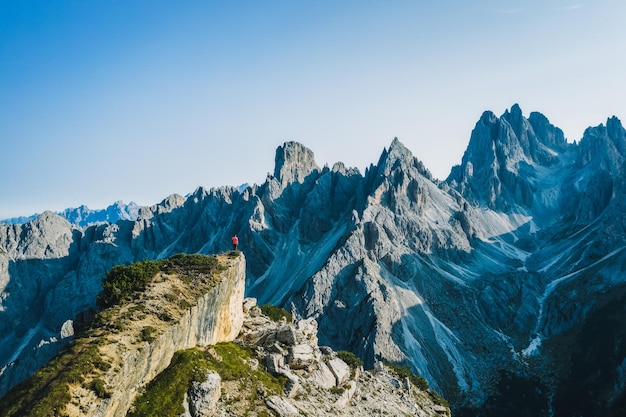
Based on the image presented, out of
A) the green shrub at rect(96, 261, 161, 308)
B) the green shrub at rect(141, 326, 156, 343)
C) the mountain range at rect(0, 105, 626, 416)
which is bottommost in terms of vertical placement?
the green shrub at rect(141, 326, 156, 343)

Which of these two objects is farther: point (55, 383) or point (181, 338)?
Result: point (181, 338)

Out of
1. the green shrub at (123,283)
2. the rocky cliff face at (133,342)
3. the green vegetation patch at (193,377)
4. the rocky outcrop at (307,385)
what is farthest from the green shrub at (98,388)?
the green shrub at (123,283)

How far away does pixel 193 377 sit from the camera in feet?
117

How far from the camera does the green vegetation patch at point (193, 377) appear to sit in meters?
32.9

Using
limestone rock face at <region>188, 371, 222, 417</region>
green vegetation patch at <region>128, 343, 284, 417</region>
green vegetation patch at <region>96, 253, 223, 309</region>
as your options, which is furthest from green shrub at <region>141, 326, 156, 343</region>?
green vegetation patch at <region>96, 253, 223, 309</region>

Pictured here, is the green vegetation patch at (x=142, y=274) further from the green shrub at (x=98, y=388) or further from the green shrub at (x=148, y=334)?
the green shrub at (x=98, y=388)

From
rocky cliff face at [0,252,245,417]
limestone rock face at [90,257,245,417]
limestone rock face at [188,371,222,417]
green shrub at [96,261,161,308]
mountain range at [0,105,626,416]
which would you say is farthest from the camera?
mountain range at [0,105,626,416]

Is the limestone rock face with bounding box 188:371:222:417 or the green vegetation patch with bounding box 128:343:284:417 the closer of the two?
the green vegetation patch with bounding box 128:343:284:417

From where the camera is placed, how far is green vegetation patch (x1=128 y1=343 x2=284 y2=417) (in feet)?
108

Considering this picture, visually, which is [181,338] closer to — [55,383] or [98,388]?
[98,388]

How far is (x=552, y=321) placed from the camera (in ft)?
452

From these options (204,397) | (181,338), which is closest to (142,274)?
(181,338)

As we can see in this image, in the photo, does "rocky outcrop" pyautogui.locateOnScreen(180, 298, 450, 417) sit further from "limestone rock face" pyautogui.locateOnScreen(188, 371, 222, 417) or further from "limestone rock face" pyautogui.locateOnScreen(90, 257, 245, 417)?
"limestone rock face" pyautogui.locateOnScreen(90, 257, 245, 417)

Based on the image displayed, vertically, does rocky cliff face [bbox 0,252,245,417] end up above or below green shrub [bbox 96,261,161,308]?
below
